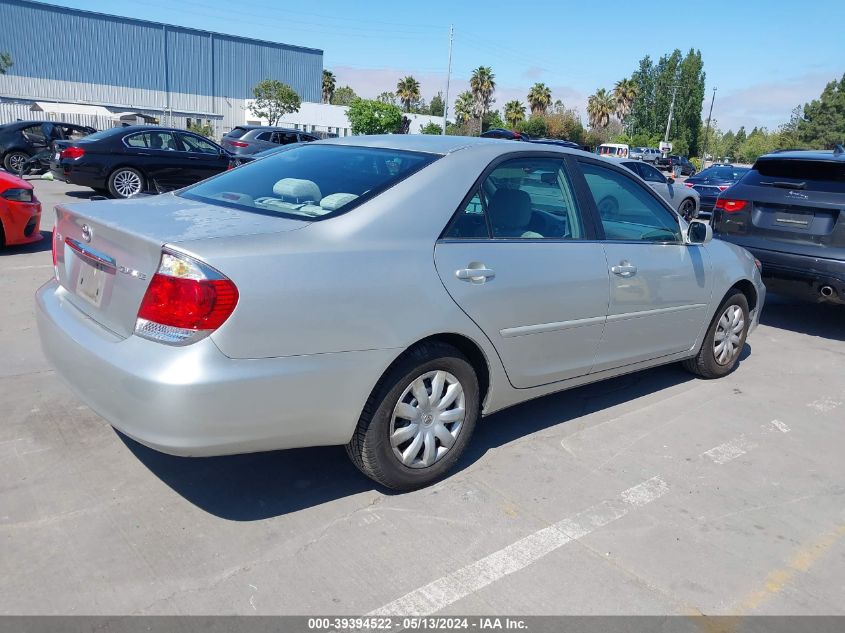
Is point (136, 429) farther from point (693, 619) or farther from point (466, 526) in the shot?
point (693, 619)

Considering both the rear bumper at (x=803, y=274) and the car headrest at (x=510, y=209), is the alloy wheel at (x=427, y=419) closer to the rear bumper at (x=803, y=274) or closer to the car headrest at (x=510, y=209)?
the car headrest at (x=510, y=209)

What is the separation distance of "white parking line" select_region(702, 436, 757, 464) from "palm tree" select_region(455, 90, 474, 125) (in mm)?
70647

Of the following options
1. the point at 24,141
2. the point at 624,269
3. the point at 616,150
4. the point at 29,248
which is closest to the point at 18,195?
the point at 29,248

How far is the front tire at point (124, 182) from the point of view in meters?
13.3

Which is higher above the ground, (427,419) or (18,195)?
(18,195)

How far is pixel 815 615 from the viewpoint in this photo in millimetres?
2729

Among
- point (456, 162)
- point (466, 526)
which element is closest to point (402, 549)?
point (466, 526)

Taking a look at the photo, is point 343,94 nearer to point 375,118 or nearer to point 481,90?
point 481,90

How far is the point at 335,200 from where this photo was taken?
3287 mm

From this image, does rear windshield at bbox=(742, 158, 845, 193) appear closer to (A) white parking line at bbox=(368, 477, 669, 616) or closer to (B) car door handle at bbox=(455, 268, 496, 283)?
(A) white parking line at bbox=(368, 477, 669, 616)

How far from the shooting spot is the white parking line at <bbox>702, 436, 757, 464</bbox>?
4074 mm

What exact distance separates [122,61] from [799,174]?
60789 millimetres

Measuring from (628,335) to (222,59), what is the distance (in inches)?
2522

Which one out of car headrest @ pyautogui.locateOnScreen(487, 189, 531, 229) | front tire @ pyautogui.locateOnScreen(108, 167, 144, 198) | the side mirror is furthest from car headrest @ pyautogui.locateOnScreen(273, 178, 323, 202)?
front tire @ pyautogui.locateOnScreen(108, 167, 144, 198)
